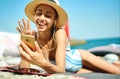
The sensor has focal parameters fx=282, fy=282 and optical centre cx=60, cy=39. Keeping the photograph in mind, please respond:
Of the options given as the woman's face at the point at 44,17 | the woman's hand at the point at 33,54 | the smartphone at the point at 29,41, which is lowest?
the woman's hand at the point at 33,54

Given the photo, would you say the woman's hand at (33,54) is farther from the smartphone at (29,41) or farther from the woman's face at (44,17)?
the woman's face at (44,17)

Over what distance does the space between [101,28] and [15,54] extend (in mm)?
1180

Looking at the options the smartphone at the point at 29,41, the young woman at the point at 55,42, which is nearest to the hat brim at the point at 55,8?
the young woman at the point at 55,42

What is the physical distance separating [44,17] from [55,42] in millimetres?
114

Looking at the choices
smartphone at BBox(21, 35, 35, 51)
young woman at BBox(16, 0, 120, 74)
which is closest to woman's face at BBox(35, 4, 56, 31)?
young woman at BBox(16, 0, 120, 74)

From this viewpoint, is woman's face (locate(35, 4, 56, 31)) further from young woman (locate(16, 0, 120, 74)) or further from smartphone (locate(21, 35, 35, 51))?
smartphone (locate(21, 35, 35, 51))

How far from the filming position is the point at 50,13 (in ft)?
3.63

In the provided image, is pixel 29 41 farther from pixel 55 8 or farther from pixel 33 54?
pixel 55 8

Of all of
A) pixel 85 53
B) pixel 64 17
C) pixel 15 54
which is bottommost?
pixel 15 54

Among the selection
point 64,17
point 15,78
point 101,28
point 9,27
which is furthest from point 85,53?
point 101,28

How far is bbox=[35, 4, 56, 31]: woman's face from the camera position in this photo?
108 centimetres

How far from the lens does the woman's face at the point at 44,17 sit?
1084 millimetres

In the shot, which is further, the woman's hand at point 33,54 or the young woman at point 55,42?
the young woman at point 55,42

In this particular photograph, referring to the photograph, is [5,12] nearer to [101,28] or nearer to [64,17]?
[64,17]
